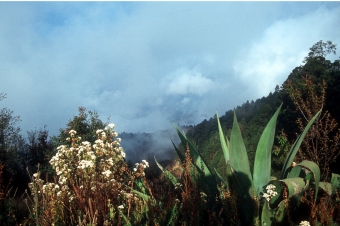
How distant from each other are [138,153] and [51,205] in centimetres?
2938

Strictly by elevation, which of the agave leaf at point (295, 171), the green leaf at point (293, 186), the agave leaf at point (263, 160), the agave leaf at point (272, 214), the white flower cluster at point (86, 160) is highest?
the white flower cluster at point (86, 160)

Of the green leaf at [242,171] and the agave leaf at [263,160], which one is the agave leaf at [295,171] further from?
the green leaf at [242,171]

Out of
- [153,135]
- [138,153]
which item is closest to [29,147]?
[138,153]

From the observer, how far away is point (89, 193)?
3.46 meters

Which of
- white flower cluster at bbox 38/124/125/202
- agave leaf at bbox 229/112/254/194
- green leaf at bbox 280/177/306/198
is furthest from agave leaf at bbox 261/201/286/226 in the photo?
white flower cluster at bbox 38/124/125/202

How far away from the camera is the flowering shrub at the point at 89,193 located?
3363mm

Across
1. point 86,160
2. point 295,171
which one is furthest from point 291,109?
point 86,160

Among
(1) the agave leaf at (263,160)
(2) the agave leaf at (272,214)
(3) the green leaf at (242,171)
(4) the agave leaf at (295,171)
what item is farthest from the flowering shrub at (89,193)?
(4) the agave leaf at (295,171)

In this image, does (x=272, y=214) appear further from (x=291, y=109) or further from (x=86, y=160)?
(x=291, y=109)

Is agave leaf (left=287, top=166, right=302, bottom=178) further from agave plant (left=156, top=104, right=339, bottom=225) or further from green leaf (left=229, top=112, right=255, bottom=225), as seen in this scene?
green leaf (left=229, top=112, right=255, bottom=225)

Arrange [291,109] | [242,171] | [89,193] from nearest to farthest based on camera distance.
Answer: [89,193] → [242,171] → [291,109]

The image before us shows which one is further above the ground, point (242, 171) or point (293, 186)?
point (242, 171)

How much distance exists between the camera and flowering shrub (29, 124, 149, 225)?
336cm

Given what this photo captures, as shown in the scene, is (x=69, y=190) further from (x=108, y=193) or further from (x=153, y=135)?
(x=153, y=135)
